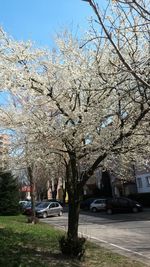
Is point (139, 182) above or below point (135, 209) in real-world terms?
above

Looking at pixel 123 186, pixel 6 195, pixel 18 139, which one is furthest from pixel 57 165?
pixel 123 186

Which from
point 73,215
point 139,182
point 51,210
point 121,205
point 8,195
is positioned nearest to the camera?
point 73,215

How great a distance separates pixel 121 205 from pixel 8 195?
1130 cm

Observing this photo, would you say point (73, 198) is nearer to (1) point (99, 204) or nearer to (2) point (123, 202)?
(2) point (123, 202)

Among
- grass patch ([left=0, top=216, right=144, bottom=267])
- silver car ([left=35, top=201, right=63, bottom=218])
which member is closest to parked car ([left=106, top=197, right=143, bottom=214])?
silver car ([left=35, top=201, right=63, bottom=218])

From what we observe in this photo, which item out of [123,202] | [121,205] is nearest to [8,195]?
[121,205]

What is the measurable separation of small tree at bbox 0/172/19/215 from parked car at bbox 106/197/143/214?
373 inches

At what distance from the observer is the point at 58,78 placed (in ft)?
39.8

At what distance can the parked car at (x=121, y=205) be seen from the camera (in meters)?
39.0

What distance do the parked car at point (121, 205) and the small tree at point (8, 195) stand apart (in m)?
9.47

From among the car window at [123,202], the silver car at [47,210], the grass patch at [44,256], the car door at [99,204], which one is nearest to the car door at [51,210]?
the silver car at [47,210]

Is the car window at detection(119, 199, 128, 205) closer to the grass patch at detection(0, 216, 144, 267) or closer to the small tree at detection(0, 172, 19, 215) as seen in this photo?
the small tree at detection(0, 172, 19, 215)

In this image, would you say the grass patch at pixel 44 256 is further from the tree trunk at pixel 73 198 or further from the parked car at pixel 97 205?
the parked car at pixel 97 205

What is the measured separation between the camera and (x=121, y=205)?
3953 centimetres
